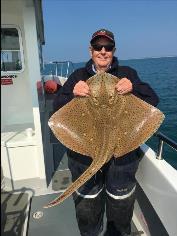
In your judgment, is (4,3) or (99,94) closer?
(99,94)

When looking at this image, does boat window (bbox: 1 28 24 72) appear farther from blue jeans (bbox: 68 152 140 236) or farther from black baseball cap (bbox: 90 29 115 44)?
blue jeans (bbox: 68 152 140 236)

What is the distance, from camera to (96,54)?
10.2ft

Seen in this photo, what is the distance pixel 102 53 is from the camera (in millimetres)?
3104

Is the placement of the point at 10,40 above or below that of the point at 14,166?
above

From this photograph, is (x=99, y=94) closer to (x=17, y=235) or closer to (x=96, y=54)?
(x=96, y=54)

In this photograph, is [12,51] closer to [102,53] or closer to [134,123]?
[102,53]

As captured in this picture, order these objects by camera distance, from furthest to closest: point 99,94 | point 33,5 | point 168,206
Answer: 1. point 33,5
2. point 168,206
3. point 99,94

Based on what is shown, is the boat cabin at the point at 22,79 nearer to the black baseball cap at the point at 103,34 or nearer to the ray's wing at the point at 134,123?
the black baseball cap at the point at 103,34

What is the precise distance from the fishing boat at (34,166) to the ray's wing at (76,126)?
1.01 m

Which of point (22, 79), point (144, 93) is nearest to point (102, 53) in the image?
point (144, 93)

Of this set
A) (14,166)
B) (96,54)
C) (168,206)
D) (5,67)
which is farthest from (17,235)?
(5,67)

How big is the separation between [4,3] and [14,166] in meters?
2.93

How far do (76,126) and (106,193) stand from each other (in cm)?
95

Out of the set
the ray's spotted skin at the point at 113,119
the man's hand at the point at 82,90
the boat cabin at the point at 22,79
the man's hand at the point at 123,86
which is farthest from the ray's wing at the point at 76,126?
the boat cabin at the point at 22,79
